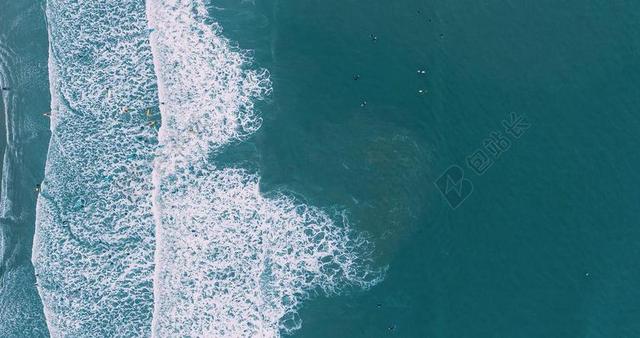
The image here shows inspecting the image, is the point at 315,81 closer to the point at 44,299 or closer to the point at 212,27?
the point at 212,27

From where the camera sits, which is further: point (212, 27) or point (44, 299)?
point (212, 27)

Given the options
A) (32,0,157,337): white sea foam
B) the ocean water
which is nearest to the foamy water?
(32,0,157,337): white sea foam

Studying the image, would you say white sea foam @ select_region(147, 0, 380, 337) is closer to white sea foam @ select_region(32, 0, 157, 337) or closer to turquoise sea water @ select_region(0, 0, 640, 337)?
turquoise sea water @ select_region(0, 0, 640, 337)

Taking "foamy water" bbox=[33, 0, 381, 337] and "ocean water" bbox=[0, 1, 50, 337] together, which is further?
"ocean water" bbox=[0, 1, 50, 337]

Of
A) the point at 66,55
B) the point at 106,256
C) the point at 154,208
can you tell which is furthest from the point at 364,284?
the point at 66,55

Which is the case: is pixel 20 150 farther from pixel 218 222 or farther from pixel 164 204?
pixel 218 222

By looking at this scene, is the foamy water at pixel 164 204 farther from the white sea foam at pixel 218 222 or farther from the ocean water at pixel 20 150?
the ocean water at pixel 20 150

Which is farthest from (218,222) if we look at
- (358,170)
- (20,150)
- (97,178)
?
(20,150)
